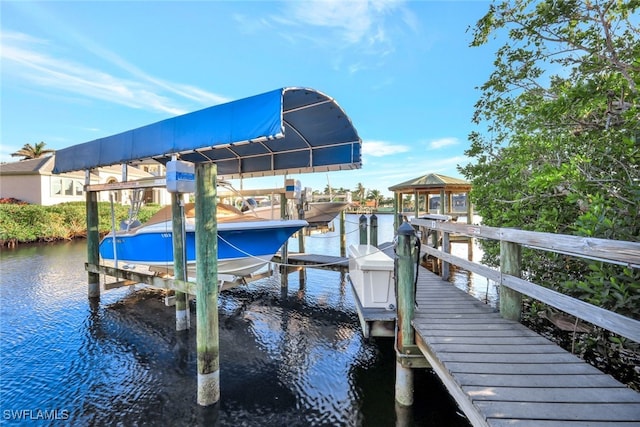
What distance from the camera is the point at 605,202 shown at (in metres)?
3.51

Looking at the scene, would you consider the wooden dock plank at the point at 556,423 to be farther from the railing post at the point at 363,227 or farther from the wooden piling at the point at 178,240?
the railing post at the point at 363,227

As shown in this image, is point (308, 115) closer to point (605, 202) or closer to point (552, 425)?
point (605, 202)

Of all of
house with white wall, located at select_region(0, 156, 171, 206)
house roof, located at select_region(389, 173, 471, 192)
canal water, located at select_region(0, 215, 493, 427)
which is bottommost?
canal water, located at select_region(0, 215, 493, 427)

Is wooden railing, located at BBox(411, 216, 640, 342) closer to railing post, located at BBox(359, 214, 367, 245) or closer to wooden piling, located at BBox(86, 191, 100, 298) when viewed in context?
railing post, located at BBox(359, 214, 367, 245)

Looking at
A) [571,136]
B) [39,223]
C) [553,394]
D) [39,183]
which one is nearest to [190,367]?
[553,394]

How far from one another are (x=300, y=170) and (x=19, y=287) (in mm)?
9416

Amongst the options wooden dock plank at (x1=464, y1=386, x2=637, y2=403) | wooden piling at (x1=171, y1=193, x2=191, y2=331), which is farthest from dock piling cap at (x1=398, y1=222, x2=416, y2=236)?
wooden piling at (x1=171, y1=193, x2=191, y2=331)

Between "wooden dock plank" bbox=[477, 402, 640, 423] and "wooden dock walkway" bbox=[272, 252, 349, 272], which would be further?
"wooden dock walkway" bbox=[272, 252, 349, 272]

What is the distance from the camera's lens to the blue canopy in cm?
460

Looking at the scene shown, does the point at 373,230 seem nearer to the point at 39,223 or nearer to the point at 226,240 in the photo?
the point at 226,240

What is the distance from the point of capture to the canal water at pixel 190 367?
369cm

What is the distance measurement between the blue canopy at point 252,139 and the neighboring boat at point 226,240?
5.02 ft

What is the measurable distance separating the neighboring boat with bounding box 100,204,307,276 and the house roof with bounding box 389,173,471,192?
1114 centimetres

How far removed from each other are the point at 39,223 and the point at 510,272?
80.3 ft
